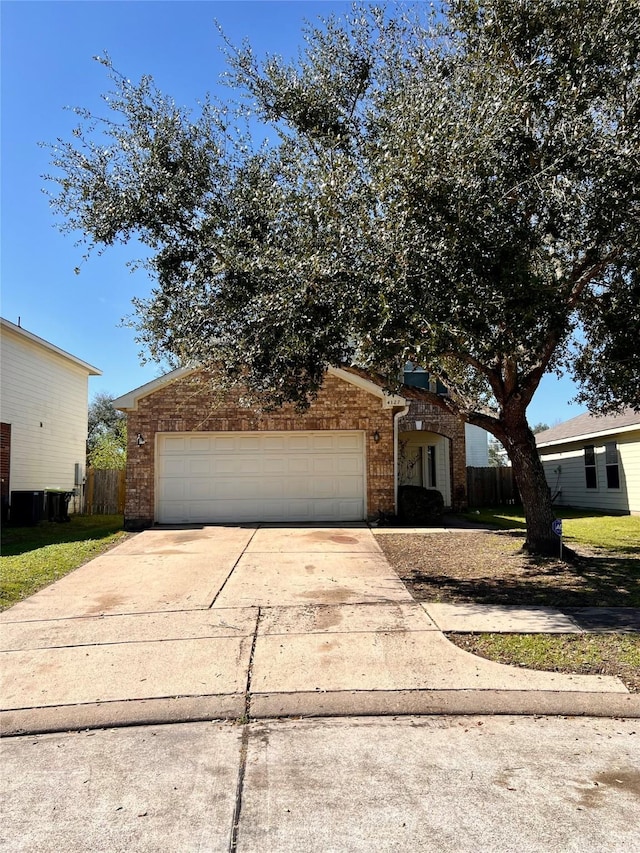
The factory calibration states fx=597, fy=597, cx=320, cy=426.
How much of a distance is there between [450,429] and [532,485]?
374 inches

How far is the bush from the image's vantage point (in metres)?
14.3

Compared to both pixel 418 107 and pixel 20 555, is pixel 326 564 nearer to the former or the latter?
pixel 20 555

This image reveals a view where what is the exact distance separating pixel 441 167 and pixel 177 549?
301 inches

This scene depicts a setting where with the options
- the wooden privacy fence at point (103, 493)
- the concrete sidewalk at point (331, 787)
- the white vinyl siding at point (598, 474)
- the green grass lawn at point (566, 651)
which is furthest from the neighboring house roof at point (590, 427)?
the wooden privacy fence at point (103, 493)

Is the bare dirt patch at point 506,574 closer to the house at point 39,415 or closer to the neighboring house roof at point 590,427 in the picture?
the neighboring house roof at point 590,427

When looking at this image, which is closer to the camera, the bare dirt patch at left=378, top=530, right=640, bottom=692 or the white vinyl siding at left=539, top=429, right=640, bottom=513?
the bare dirt patch at left=378, top=530, right=640, bottom=692

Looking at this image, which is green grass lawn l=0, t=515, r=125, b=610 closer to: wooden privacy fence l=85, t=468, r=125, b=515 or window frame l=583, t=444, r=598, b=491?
wooden privacy fence l=85, t=468, r=125, b=515

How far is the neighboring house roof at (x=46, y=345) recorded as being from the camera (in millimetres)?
15634

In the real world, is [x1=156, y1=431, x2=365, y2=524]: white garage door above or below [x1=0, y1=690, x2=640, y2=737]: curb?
above

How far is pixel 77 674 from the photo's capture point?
4.92 metres

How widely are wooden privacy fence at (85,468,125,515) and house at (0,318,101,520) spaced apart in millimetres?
554

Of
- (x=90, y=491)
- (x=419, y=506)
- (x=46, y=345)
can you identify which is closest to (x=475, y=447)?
(x=419, y=506)

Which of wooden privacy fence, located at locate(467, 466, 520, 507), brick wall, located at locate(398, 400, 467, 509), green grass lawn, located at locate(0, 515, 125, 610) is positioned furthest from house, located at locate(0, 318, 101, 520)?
wooden privacy fence, located at locate(467, 466, 520, 507)

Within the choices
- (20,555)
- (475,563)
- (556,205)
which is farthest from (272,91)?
(20,555)
